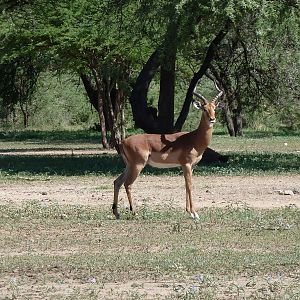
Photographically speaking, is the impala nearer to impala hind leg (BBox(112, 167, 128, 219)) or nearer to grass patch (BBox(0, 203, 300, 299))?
impala hind leg (BBox(112, 167, 128, 219))

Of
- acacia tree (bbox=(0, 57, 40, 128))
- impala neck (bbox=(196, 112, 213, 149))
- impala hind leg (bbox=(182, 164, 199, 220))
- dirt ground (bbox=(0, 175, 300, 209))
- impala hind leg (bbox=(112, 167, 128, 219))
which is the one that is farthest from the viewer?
acacia tree (bbox=(0, 57, 40, 128))

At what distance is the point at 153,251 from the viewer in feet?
40.7

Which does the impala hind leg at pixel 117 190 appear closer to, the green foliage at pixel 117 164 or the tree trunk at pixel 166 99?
the green foliage at pixel 117 164

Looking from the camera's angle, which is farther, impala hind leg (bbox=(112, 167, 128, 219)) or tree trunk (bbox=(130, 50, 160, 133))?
tree trunk (bbox=(130, 50, 160, 133))

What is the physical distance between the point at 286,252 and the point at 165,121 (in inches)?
656

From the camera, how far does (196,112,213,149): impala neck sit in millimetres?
16438

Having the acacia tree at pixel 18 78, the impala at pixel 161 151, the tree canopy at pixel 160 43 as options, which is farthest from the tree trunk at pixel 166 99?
the acacia tree at pixel 18 78

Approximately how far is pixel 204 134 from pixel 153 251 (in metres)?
4.50

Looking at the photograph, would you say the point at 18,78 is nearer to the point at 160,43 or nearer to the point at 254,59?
the point at 254,59

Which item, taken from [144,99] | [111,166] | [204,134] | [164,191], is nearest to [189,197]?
[204,134]

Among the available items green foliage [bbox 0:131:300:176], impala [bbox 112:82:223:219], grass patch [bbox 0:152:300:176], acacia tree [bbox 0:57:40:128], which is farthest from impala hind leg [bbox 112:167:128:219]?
acacia tree [bbox 0:57:40:128]

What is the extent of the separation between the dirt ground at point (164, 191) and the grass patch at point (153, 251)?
1.40 metres

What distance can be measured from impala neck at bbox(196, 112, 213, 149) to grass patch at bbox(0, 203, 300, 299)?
43.6 inches

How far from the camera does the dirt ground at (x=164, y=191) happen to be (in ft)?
60.7
